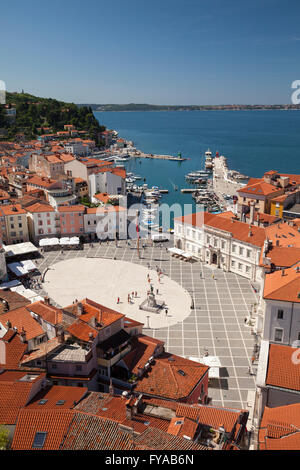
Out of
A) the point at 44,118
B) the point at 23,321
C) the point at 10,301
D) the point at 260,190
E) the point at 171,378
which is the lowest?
the point at 171,378

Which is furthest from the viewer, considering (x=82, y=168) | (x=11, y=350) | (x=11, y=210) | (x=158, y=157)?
(x=158, y=157)

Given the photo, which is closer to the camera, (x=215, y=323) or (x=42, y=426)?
(x=42, y=426)

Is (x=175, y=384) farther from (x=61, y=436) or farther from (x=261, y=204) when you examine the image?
(x=261, y=204)

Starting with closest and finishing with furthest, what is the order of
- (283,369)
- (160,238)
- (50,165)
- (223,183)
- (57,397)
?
(57,397)
(283,369)
(160,238)
(50,165)
(223,183)

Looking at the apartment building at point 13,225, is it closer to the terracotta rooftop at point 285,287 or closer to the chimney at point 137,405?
the terracotta rooftop at point 285,287

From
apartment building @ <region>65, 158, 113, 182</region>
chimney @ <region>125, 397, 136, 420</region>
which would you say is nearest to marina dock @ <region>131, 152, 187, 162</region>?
apartment building @ <region>65, 158, 113, 182</region>

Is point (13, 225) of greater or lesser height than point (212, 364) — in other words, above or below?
A: above

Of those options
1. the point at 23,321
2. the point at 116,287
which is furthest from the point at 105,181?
the point at 23,321

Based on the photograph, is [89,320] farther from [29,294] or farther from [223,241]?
[223,241]
